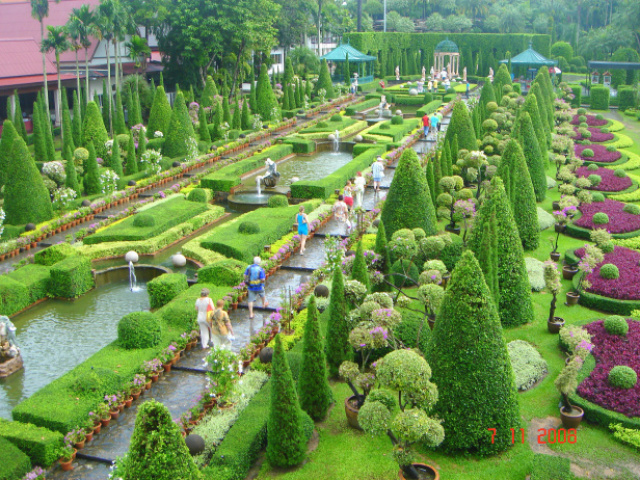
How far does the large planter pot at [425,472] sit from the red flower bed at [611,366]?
4.40 meters

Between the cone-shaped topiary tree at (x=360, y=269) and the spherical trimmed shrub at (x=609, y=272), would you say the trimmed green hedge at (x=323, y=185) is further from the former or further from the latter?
the cone-shaped topiary tree at (x=360, y=269)

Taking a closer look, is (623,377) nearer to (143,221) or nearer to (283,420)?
(283,420)

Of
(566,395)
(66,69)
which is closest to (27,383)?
(566,395)

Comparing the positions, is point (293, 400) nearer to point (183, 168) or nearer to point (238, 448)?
point (238, 448)

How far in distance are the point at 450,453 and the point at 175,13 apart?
154ft

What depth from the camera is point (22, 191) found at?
1064 inches

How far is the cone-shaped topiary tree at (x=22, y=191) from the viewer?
2697 cm

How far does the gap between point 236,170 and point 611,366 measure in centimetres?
2305

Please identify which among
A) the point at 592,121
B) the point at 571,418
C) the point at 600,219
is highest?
the point at 592,121

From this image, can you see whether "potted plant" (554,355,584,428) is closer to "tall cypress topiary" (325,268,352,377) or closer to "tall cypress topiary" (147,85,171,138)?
"tall cypress topiary" (325,268,352,377)

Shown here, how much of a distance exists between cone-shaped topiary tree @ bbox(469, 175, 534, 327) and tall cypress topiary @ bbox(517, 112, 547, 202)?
10.9 meters

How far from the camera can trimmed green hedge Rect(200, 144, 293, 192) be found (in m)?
32.7

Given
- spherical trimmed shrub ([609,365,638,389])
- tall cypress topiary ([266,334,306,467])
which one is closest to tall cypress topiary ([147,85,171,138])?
tall cypress topiary ([266,334,306,467])

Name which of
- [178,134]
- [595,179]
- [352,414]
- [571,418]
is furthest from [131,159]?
[571,418]
